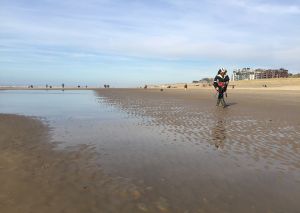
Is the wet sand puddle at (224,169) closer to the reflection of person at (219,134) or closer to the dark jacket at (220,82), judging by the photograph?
the reflection of person at (219,134)

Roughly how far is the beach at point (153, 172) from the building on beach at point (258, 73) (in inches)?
5489

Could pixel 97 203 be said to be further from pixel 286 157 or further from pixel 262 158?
pixel 286 157

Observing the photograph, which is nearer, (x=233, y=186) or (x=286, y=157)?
(x=233, y=186)

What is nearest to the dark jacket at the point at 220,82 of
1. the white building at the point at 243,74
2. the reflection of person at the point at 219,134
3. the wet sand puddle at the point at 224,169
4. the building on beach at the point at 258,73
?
the reflection of person at the point at 219,134

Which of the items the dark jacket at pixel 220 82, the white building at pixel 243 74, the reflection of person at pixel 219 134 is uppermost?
the white building at pixel 243 74

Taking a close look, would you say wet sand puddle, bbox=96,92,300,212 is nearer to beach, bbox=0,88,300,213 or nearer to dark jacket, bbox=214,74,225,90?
beach, bbox=0,88,300,213

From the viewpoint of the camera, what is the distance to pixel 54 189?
5.57m

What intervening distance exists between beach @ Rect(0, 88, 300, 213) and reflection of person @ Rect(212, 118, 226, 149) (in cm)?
3

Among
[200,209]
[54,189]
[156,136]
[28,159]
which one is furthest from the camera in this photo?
[156,136]

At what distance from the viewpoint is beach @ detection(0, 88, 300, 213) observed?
4.96m

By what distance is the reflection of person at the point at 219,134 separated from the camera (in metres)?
9.39

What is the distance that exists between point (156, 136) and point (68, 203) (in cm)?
607

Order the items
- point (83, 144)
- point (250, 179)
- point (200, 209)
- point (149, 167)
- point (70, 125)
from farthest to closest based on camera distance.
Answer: point (70, 125) < point (83, 144) < point (149, 167) < point (250, 179) < point (200, 209)

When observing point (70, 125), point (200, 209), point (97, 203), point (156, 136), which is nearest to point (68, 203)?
point (97, 203)
